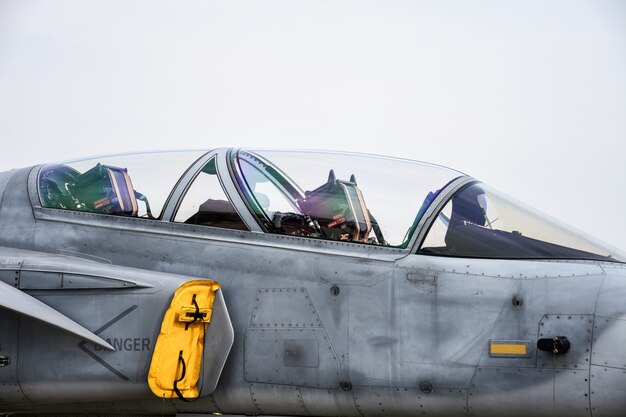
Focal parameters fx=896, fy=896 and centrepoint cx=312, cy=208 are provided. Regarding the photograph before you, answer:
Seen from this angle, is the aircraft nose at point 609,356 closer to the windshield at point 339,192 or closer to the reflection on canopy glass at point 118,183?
the windshield at point 339,192

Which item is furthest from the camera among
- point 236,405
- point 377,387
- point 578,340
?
point 236,405

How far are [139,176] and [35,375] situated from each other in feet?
6.46

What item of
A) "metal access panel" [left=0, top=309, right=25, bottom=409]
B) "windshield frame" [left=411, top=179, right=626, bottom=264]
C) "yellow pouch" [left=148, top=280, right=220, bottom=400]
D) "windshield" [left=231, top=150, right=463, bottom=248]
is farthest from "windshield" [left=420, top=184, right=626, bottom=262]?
"metal access panel" [left=0, top=309, right=25, bottom=409]

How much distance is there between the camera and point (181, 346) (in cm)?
682

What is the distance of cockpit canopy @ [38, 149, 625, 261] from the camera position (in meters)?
6.84

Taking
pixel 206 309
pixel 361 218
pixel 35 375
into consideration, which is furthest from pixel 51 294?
pixel 361 218

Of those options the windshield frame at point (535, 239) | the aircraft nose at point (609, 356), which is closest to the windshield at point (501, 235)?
the windshield frame at point (535, 239)

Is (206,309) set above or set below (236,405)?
above

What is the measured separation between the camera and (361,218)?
717 centimetres

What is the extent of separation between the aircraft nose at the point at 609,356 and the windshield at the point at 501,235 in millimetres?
578

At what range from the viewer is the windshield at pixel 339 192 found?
7090mm

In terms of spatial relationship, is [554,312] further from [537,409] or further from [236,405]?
[236,405]

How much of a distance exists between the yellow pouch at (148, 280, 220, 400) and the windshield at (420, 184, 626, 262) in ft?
5.90

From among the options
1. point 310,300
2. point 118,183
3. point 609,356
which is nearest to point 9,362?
point 118,183
